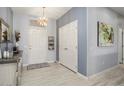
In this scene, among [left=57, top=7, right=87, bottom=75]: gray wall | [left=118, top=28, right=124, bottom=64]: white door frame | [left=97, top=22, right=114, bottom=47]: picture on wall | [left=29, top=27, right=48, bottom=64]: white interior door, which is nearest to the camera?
[left=57, top=7, right=87, bottom=75]: gray wall

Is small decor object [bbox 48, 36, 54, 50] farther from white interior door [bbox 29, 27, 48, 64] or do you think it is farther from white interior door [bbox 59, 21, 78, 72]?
white interior door [bbox 59, 21, 78, 72]

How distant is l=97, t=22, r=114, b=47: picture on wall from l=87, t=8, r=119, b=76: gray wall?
13 centimetres

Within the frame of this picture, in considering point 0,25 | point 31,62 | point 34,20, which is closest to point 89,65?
point 0,25

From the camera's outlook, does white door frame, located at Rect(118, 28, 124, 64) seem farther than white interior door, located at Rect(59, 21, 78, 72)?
Yes

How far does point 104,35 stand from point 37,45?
3.21m

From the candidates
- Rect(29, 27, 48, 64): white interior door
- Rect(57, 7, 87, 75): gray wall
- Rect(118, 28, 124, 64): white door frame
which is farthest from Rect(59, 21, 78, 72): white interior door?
Rect(118, 28, 124, 64): white door frame

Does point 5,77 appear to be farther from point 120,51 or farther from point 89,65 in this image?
point 120,51

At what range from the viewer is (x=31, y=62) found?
5.47 meters

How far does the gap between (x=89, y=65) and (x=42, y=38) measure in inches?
127

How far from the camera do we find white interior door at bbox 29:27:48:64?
5.49 m

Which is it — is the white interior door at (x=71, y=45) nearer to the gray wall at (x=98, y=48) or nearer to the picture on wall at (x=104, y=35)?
the gray wall at (x=98, y=48)

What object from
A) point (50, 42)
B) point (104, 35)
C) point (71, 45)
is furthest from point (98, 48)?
point (50, 42)

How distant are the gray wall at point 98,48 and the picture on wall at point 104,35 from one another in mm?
132

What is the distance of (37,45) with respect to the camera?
18.6ft
